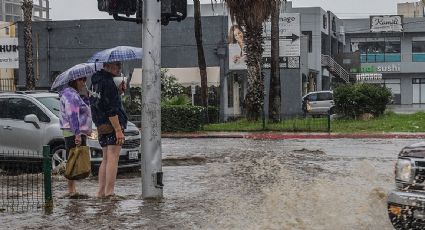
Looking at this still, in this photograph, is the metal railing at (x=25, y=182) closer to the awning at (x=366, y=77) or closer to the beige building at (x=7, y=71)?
the beige building at (x=7, y=71)

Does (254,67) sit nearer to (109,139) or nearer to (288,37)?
(288,37)

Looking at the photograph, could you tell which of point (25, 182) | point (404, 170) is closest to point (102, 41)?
point (25, 182)

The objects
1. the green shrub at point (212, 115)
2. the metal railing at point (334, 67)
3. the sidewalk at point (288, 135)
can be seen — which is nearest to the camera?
the sidewalk at point (288, 135)

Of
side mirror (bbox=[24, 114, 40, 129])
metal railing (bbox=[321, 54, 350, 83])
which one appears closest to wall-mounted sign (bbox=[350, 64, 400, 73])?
metal railing (bbox=[321, 54, 350, 83])

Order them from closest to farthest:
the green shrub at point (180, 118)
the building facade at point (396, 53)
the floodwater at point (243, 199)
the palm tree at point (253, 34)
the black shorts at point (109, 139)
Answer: the floodwater at point (243, 199)
the black shorts at point (109, 139)
the green shrub at point (180, 118)
the palm tree at point (253, 34)
the building facade at point (396, 53)

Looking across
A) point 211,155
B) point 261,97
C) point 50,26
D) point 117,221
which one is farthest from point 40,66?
point 117,221

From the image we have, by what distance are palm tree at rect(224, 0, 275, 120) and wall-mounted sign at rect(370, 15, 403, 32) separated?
39.2 m

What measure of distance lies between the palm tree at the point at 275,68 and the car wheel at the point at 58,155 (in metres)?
17.4

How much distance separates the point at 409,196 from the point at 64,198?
5.25m

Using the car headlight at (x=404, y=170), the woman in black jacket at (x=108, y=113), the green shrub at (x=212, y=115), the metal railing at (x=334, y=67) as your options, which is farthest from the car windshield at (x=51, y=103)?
the metal railing at (x=334, y=67)

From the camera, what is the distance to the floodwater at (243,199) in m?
7.22

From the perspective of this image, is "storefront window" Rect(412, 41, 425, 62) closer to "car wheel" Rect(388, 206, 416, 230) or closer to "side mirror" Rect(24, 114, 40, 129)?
"side mirror" Rect(24, 114, 40, 129)

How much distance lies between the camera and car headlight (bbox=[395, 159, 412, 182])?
5600 millimetres

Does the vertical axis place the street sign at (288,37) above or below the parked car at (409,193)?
above
